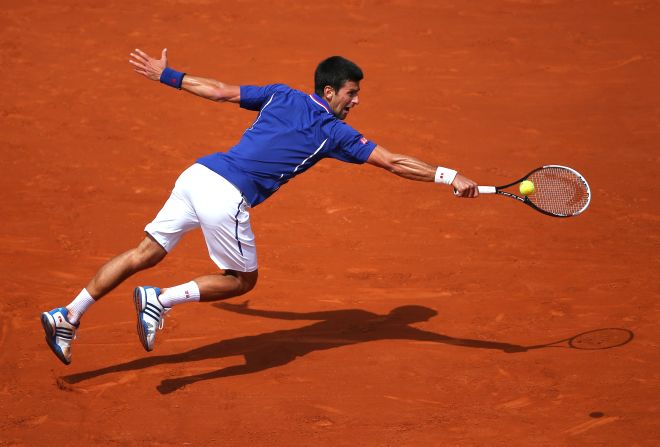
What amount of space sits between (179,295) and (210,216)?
61cm

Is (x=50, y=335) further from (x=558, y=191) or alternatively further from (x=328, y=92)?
(x=558, y=191)

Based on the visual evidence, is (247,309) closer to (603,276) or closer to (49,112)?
(603,276)

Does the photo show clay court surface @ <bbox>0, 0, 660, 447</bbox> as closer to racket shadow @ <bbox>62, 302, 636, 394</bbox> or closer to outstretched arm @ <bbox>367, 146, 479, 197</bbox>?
racket shadow @ <bbox>62, 302, 636, 394</bbox>

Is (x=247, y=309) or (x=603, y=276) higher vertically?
(x=603, y=276)

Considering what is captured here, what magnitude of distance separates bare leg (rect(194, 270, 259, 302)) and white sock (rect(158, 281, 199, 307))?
0.15 ft

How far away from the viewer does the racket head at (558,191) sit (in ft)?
24.1

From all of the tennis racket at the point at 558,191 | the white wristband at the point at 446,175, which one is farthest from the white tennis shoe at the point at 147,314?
the tennis racket at the point at 558,191

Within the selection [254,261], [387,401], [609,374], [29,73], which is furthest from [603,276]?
[29,73]

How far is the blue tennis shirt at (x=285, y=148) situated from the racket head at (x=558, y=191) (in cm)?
151

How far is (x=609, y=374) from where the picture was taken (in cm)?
691

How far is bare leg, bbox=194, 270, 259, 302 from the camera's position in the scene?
677cm

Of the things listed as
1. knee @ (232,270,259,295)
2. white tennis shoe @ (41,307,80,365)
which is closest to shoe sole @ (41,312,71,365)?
white tennis shoe @ (41,307,80,365)

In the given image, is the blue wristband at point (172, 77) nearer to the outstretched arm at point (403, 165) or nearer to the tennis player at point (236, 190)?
the tennis player at point (236, 190)

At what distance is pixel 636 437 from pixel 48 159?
6948 mm
